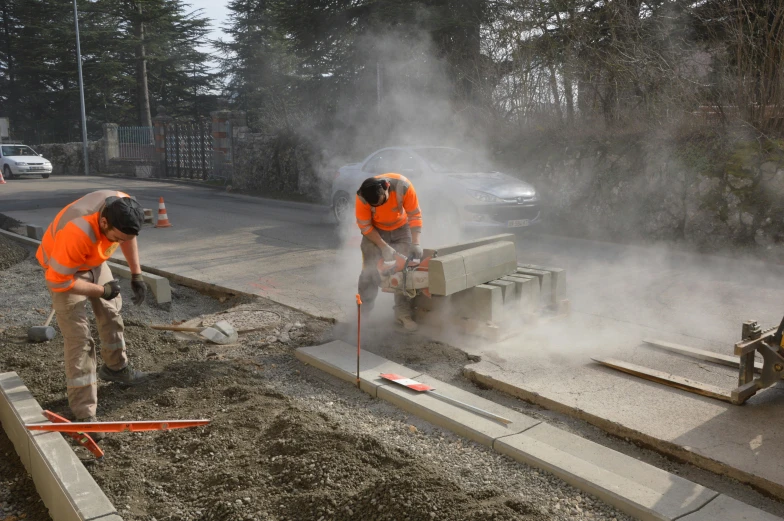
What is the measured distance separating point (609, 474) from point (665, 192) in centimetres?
851

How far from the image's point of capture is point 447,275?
5.50m

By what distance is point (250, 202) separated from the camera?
17766mm

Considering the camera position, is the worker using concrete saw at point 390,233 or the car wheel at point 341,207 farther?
the car wheel at point 341,207

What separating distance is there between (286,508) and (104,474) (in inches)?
45.5

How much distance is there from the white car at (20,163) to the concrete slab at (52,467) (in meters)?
26.4

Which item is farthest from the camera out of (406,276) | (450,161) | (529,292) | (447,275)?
(450,161)

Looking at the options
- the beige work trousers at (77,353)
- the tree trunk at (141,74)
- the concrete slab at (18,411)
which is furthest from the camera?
the tree trunk at (141,74)

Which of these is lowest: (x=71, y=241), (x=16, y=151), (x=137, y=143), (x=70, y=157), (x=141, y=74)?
(x=71, y=241)

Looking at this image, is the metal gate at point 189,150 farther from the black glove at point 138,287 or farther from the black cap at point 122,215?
the black cap at point 122,215

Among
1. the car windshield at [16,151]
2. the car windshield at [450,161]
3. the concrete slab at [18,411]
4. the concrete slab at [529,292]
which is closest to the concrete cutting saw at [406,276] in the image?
the concrete slab at [529,292]

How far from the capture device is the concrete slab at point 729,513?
3.01m

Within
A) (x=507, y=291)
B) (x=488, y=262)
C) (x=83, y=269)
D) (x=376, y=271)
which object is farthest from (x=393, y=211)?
(x=83, y=269)

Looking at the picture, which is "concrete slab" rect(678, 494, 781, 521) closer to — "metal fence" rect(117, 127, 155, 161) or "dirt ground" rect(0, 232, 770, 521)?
"dirt ground" rect(0, 232, 770, 521)

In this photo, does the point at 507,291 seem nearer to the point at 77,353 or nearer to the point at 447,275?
the point at 447,275
